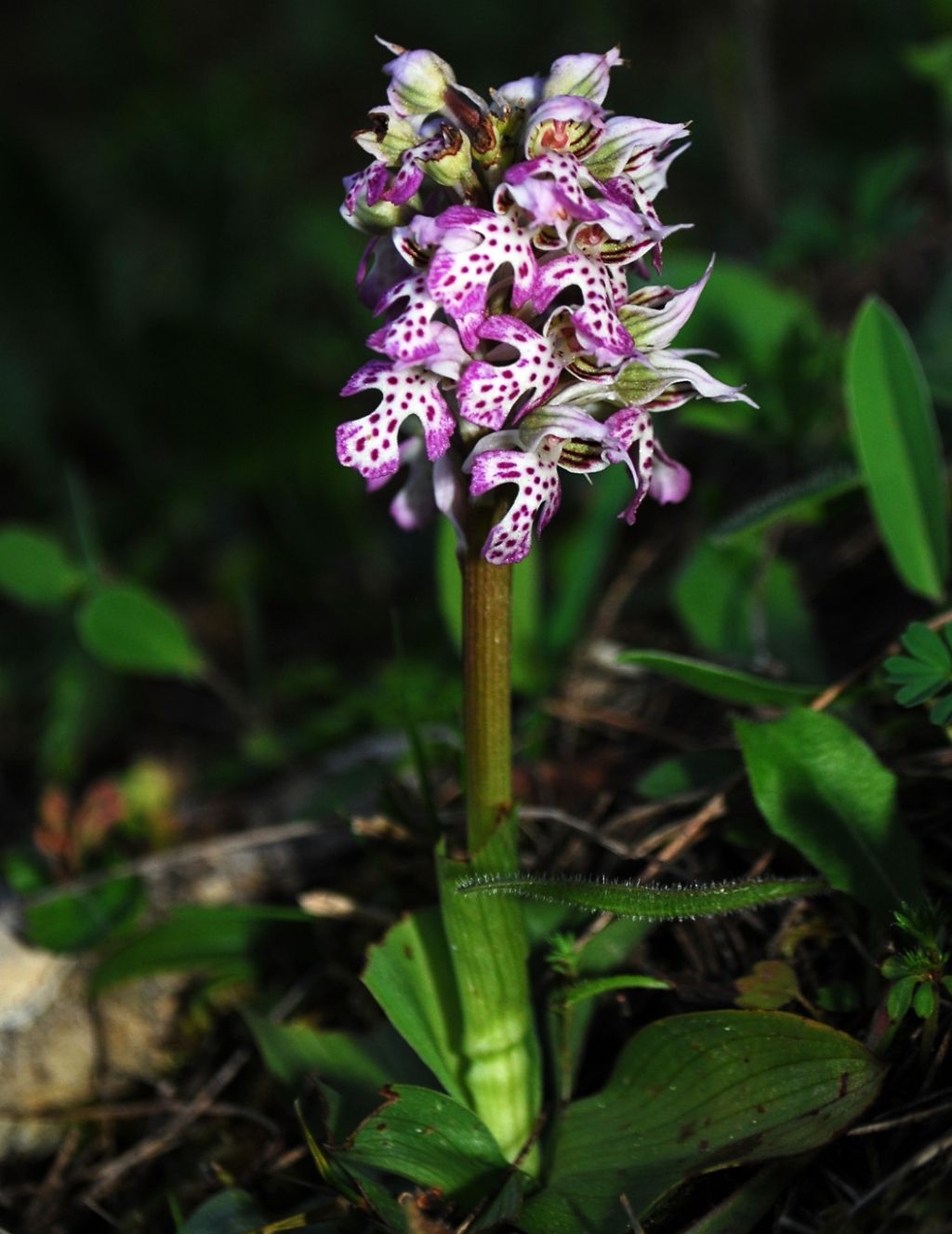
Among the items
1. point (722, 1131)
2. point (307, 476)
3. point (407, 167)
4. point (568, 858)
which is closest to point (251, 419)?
point (307, 476)

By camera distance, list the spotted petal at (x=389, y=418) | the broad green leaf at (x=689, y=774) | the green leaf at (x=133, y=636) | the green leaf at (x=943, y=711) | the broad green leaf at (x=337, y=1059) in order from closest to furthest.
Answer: the spotted petal at (x=389, y=418) < the green leaf at (x=943, y=711) < the broad green leaf at (x=337, y=1059) < the broad green leaf at (x=689, y=774) < the green leaf at (x=133, y=636)

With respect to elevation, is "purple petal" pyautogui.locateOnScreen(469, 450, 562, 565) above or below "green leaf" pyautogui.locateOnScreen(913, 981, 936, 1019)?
above

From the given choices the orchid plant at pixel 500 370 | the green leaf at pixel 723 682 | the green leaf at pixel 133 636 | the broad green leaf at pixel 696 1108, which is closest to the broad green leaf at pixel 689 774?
the green leaf at pixel 723 682

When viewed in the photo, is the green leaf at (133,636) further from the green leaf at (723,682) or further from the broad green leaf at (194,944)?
the green leaf at (723,682)

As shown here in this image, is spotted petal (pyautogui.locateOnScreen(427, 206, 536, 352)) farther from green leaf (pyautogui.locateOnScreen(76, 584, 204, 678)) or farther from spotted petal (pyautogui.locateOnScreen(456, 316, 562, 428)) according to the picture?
green leaf (pyautogui.locateOnScreen(76, 584, 204, 678))

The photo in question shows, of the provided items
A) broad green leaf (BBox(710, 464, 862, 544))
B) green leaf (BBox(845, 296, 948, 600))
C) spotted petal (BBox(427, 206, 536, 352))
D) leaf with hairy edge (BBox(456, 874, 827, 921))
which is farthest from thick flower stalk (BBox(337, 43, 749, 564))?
green leaf (BBox(845, 296, 948, 600))

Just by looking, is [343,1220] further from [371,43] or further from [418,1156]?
[371,43]
